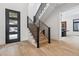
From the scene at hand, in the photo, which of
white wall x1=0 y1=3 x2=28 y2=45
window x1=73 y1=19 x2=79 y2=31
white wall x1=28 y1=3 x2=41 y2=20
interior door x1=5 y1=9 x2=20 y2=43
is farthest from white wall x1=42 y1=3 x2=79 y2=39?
window x1=73 y1=19 x2=79 y2=31

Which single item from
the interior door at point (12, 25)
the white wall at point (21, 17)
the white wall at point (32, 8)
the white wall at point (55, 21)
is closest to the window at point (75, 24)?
the white wall at point (55, 21)

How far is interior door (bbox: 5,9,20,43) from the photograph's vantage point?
6070 millimetres

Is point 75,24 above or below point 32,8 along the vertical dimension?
below

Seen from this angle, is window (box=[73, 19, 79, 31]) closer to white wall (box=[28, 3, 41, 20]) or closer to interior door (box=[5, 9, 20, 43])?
white wall (box=[28, 3, 41, 20])

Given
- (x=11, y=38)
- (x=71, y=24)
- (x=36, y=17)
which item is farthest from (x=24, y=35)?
(x=71, y=24)

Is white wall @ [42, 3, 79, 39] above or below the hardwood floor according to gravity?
above

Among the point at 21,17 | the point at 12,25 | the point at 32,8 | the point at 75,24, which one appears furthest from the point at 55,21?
the point at 75,24

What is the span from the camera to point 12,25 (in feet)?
21.0

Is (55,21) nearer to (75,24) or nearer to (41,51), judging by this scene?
(41,51)

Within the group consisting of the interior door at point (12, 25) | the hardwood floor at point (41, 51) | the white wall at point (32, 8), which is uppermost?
the white wall at point (32, 8)

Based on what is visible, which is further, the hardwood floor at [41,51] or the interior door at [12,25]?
the interior door at [12,25]

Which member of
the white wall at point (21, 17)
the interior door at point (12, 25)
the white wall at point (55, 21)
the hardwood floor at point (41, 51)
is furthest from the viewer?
the white wall at point (55, 21)

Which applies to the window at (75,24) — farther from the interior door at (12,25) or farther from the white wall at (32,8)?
the interior door at (12,25)

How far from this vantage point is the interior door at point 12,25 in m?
6.07
